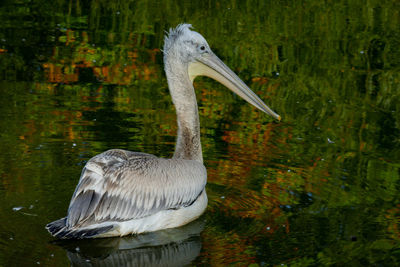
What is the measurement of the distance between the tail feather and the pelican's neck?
3.53 ft

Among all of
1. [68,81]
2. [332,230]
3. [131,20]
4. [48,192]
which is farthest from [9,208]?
[131,20]

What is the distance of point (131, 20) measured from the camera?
405 inches

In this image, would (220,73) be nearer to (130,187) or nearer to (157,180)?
(157,180)

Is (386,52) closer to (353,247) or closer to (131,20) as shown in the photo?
(131,20)

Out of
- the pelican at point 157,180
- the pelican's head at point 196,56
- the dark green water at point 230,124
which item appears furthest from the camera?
the pelican's head at point 196,56

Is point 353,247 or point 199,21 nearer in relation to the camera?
point 353,247

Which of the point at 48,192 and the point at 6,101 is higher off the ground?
the point at 6,101

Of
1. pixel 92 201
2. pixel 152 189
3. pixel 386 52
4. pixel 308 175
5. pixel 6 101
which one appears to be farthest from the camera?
pixel 386 52

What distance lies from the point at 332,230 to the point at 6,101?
367cm

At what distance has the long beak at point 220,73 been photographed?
5.55 m

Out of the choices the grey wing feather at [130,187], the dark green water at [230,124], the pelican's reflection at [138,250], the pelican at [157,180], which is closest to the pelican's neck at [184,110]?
the pelican at [157,180]

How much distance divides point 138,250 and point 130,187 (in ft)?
1.41

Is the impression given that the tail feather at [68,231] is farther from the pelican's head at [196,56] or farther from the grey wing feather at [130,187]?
the pelican's head at [196,56]

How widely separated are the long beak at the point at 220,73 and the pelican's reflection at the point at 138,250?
1.31 metres
